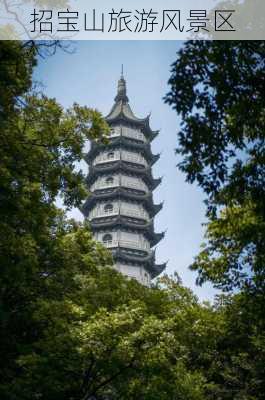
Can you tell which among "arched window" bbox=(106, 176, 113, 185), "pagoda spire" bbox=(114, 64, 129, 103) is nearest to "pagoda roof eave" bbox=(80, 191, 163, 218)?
"arched window" bbox=(106, 176, 113, 185)

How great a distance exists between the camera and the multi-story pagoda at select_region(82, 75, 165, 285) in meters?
39.2

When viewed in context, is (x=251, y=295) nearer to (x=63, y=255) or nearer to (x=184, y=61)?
(x=184, y=61)

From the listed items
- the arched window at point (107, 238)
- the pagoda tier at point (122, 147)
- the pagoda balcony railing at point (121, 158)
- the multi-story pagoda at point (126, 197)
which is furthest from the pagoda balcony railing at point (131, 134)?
the arched window at point (107, 238)

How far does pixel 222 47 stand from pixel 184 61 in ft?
1.86

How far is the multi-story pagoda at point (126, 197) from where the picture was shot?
128 feet

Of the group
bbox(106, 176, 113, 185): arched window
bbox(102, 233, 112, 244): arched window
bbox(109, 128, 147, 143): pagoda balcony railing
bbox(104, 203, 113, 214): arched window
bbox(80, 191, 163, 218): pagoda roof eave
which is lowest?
bbox(102, 233, 112, 244): arched window

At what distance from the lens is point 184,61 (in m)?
6.76

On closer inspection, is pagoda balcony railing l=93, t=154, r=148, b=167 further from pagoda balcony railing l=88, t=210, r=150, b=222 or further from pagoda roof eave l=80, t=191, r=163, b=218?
pagoda balcony railing l=88, t=210, r=150, b=222

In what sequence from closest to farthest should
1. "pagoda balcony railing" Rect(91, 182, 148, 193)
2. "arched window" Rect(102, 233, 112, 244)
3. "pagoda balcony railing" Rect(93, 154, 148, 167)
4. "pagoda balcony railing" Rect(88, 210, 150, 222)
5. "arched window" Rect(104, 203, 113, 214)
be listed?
1. "arched window" Rect(102, 233, 112, 244)
2. "pagoda balcony railing" Rect(88, 210, 150, 222)
3. "arched window" Rect(104, 203, 113, 214)
4. "pagoda balcony railing" Rect(91, 182, 148, 193)
5. "pagoda balcony railing" Rect(93, 154, 148, 167)

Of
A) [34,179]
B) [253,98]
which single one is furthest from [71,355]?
[253,98]

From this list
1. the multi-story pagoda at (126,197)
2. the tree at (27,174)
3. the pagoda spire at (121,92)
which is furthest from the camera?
the pagoda spire at (121,92)

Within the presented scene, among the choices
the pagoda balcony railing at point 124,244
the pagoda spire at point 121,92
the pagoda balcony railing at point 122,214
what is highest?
the pagoda spire at point 121,92

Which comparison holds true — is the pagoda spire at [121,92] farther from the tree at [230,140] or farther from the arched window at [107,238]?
the tree at [230,140]

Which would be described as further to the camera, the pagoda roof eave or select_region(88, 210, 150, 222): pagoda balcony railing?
the pagoda roof eave
